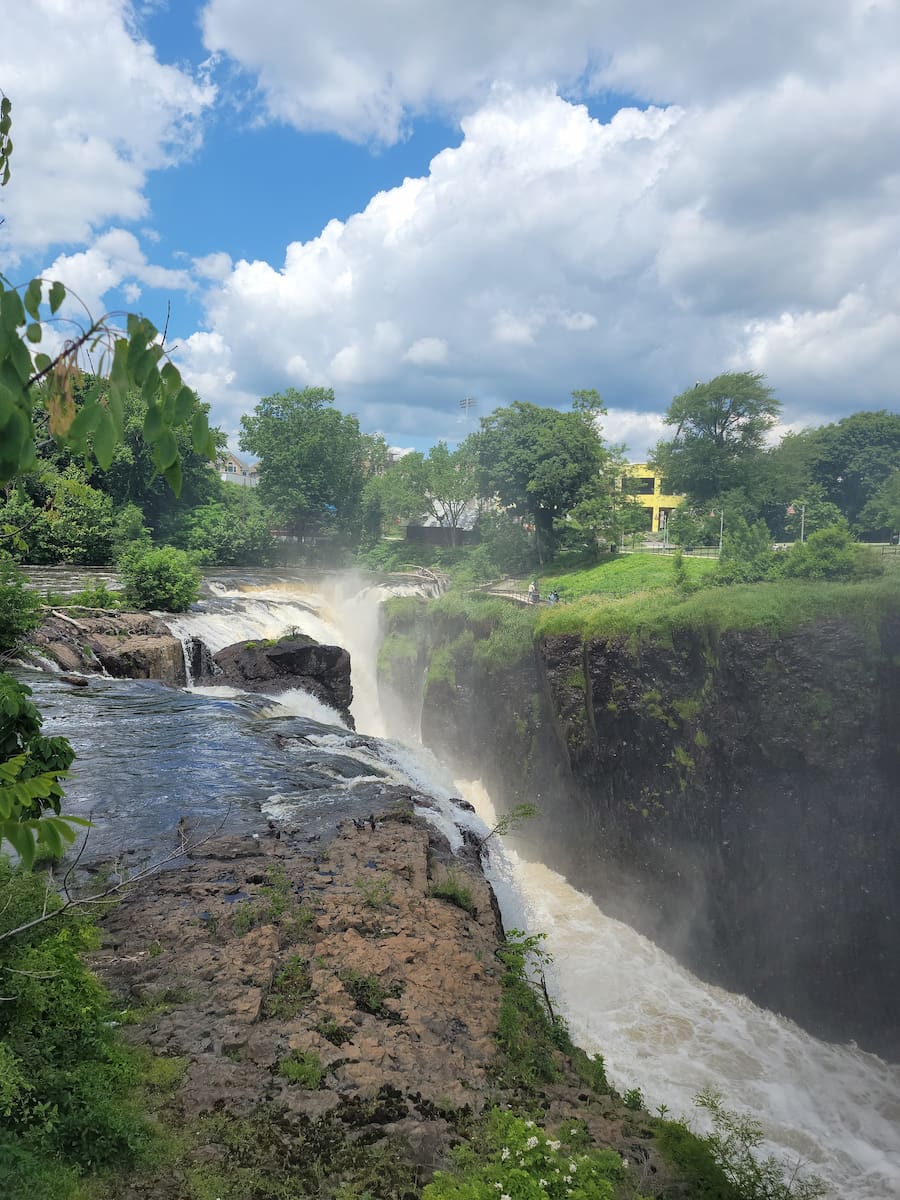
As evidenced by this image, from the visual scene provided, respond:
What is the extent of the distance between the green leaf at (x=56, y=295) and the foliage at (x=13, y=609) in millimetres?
14556

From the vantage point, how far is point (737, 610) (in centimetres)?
1559

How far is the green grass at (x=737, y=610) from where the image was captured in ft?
46.9

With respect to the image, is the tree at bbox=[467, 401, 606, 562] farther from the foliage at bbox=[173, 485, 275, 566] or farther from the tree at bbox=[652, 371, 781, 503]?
the foliage at bbox=[173, 485, 275, 566]

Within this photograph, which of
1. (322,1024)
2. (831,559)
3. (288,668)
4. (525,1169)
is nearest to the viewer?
(525,1169)

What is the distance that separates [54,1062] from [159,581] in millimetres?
20972

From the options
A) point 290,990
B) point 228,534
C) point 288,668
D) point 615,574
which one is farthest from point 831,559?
point 228,534

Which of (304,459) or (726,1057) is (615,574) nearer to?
(726,1057)

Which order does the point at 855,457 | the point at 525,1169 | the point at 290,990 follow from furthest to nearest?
the point at 855,457 < the point at 290,990 < the point at 525,1169

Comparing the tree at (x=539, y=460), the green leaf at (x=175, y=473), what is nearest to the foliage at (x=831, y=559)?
the green leaf at (x=175, y=473)

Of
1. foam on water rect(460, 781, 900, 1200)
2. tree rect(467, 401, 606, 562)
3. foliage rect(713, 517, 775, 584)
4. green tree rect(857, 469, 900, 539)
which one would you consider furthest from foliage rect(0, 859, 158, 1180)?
green tree rect(857, 469, 900, 539)

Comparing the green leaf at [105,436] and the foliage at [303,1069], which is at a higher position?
the green leaf at [105,436]

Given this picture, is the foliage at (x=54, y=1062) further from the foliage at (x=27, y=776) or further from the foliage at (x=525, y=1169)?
the foliage at (x=525, y=1169)

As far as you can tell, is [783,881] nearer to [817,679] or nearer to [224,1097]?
[817,679]

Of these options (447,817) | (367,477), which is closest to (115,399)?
(447,817)
